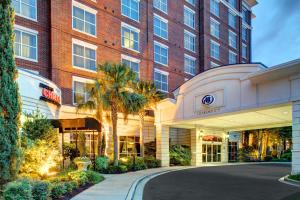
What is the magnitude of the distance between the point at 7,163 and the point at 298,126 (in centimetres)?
1395

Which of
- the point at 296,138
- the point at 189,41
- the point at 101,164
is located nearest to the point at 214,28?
the point at 189,41

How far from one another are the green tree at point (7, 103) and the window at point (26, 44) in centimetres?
1395

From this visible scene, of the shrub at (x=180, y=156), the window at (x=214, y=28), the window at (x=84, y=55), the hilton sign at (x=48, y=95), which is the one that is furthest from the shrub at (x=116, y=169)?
the window at (x=214, y=28)

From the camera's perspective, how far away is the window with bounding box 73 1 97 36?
25.8 metres

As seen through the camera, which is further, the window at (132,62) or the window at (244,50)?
the window at (244,50)

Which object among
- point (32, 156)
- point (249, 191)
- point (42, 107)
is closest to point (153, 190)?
point (249, 191)

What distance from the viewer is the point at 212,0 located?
42.0 m

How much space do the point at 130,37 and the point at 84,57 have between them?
625 cm

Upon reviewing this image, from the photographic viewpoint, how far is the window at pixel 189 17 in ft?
125

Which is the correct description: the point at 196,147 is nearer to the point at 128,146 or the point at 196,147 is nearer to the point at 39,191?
the point at 128,146

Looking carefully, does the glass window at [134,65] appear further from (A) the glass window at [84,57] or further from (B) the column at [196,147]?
(B) the column at [196,147]

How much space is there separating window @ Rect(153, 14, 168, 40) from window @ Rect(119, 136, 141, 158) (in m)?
12.2

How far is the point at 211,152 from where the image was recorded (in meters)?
34.0

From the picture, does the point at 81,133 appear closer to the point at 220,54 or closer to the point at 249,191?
the point at 249,191
